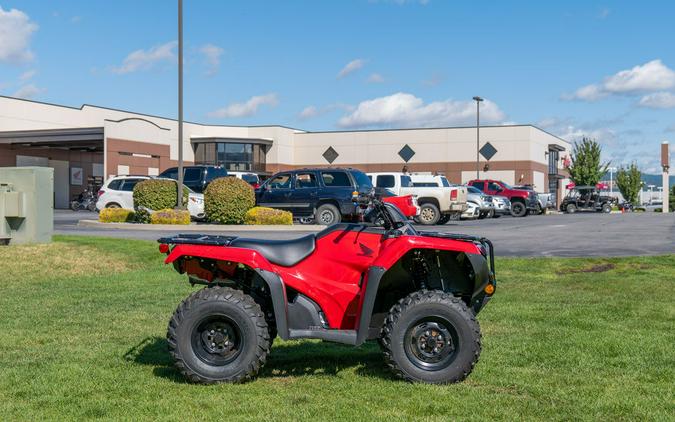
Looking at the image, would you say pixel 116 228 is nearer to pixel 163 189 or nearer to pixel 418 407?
pixel 163 189

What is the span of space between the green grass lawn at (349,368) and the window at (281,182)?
15.6 meters

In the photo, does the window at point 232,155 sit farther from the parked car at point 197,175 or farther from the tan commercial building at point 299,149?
the parked car at point 197,175

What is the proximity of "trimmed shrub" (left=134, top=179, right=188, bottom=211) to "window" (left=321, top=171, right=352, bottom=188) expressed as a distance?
543 cm

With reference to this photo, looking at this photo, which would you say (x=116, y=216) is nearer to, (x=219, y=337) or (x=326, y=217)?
(x=326, y=217)

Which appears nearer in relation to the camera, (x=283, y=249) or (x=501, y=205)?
(x=283, y=249)

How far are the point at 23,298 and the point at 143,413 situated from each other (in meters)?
6.08

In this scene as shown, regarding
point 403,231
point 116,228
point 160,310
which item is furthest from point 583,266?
point 116,228

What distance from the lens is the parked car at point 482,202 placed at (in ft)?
121

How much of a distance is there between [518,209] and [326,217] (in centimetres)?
2015

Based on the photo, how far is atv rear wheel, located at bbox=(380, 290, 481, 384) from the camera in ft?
18.4

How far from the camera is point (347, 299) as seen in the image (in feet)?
19.1

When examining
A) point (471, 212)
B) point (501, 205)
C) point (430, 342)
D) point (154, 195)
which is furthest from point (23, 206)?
point (501, 205)

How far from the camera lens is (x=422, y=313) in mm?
5629

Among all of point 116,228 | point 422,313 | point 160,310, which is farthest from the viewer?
point 116,228
